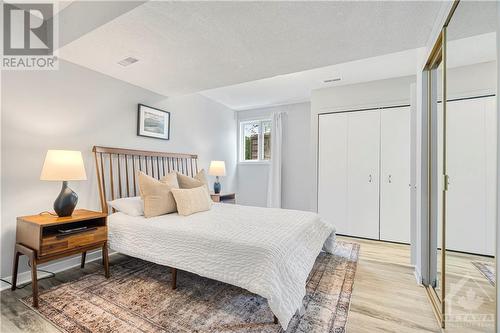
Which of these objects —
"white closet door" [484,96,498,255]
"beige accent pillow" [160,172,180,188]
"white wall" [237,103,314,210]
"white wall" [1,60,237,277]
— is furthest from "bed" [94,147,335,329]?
"white wall" [237,103,314,210]

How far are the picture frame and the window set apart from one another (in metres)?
2.26

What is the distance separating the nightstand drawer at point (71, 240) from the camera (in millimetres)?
1948

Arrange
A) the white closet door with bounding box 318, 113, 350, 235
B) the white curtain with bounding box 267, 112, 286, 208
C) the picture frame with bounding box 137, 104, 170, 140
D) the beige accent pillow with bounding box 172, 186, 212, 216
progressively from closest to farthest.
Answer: the beige accent pillow with bounding box 172, 186, 212, 216 → the picture frame with bounding box 137, 104, 170, 140 → the white closet door with bounding box 318, 113, 350, 235 → the white curtain with bounding box 267, 112, 286, 208

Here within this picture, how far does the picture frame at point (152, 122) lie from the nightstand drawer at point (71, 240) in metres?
1.50

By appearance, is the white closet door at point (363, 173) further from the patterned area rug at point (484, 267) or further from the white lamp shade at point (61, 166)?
the white lamp shade at point (61, 166)

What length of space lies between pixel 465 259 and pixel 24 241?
11.4 ft

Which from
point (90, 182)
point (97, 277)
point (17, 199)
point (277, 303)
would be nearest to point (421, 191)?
point (277, 303)

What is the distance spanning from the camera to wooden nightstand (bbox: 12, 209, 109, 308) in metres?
1.92

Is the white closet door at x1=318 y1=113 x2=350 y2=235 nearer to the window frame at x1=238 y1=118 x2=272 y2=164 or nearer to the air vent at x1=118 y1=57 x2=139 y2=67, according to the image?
the window frame at x1=238 y1=118 x2=272 y2=164

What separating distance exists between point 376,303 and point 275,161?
338 cm

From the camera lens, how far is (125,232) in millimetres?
2406

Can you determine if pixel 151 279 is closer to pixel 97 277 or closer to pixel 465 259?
pixel 97 277

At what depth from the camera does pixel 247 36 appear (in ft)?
6.82

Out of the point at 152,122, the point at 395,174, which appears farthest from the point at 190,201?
the point at 395,174
